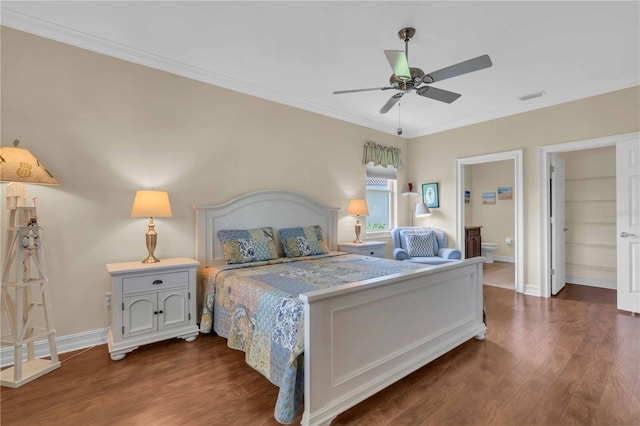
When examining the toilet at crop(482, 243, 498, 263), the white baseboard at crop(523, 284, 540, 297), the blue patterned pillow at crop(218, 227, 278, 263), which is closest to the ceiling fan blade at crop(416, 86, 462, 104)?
the blue patterned pillow at crop(218, 227, 278, 263)

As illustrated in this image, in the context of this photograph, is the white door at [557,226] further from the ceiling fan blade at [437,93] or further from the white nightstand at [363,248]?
the ceiling fan blade at [437,93]

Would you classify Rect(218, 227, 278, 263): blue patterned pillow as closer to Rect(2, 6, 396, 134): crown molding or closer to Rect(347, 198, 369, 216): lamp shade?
Rect(347, 198, 369, 216): lamp shade

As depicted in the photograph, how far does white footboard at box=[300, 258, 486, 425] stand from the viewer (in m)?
1.65

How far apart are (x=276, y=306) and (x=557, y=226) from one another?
4.43m

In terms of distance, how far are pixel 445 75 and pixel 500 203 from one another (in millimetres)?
5690

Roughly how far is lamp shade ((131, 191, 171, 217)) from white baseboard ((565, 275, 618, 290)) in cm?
611

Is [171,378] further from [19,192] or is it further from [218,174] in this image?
[218,174]

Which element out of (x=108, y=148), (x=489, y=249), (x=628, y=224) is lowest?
(x=489, y=249)

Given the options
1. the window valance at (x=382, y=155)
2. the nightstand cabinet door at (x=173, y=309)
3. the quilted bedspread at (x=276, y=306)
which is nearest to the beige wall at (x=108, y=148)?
the nightstand cabinet door at (x=173, y=309)

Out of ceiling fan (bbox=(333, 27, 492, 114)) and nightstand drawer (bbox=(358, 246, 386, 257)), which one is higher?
ceiling fan (bbox=(333, 27, 492, 114))

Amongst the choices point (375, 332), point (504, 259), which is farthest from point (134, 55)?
point (504, 259)

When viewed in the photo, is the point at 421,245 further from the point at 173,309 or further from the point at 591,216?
the point at 173,309

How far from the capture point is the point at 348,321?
1.81 metres

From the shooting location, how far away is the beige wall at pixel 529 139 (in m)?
3.70
